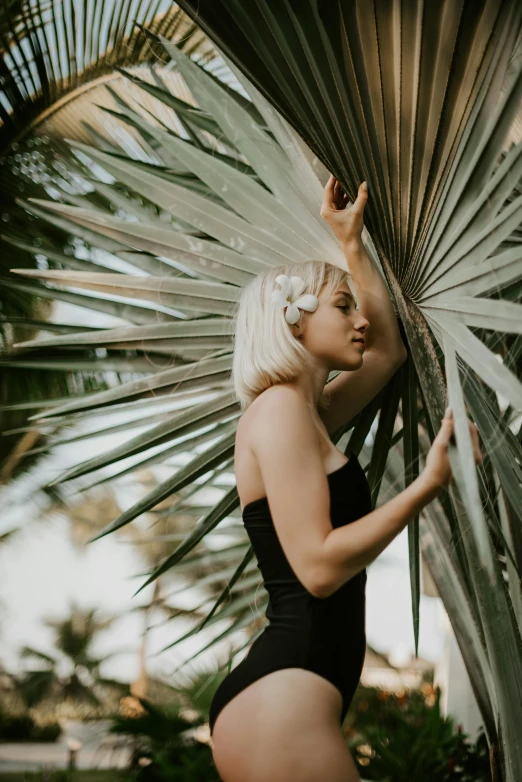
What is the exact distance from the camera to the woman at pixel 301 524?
1.24 metres

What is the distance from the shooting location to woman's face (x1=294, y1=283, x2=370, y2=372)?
60.6 inches

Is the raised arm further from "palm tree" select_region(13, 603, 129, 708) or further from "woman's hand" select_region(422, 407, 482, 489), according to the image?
"palm tree" select_region(13, 603, 129, 708)

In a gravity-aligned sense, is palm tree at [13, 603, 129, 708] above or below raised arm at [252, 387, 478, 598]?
below

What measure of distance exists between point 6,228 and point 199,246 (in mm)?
3754

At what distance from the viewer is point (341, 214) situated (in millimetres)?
1680

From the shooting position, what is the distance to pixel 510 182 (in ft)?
4.29

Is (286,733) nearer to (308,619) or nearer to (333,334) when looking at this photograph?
(308,619)

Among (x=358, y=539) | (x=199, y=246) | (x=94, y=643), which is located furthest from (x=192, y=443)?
(x=94, y=643)

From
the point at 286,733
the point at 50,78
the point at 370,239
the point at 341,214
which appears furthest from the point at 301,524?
the point at 50,78

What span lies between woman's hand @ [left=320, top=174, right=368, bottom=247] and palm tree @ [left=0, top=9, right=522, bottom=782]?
0.04 metres

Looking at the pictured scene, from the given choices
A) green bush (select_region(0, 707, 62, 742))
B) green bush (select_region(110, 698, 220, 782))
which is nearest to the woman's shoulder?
green bush (select_region(110, 698, 220, 782))

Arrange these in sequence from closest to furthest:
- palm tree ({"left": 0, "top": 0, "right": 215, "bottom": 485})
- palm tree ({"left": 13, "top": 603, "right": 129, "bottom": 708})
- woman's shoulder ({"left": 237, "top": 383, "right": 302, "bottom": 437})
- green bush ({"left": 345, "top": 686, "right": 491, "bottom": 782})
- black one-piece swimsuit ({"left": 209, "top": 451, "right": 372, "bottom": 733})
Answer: black one-piece swimsuit ({"left": 209, "top": 451, "right": 372, "bottom": 733})
woman's shoulder ({"left": 237, "top": 383, "right": 302, "bottom": 437})
green bush ({"left": 345, "top": 686, "right": 491, "bottom": 782})
palm tree ({"left": 0, "top": 0, "right": 215, "bottom": 485})
palm tree ({"left": 13, "top": 603, "right": 129, "bottom": 708})

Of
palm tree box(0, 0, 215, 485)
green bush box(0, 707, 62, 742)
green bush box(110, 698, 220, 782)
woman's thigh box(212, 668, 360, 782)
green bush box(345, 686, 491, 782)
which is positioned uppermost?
palm tree box(0, 0, 215, 485)

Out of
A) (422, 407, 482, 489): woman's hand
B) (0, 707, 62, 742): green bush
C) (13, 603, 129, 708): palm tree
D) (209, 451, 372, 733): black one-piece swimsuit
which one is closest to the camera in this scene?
(422, 407, 482, 489): woman's hand
